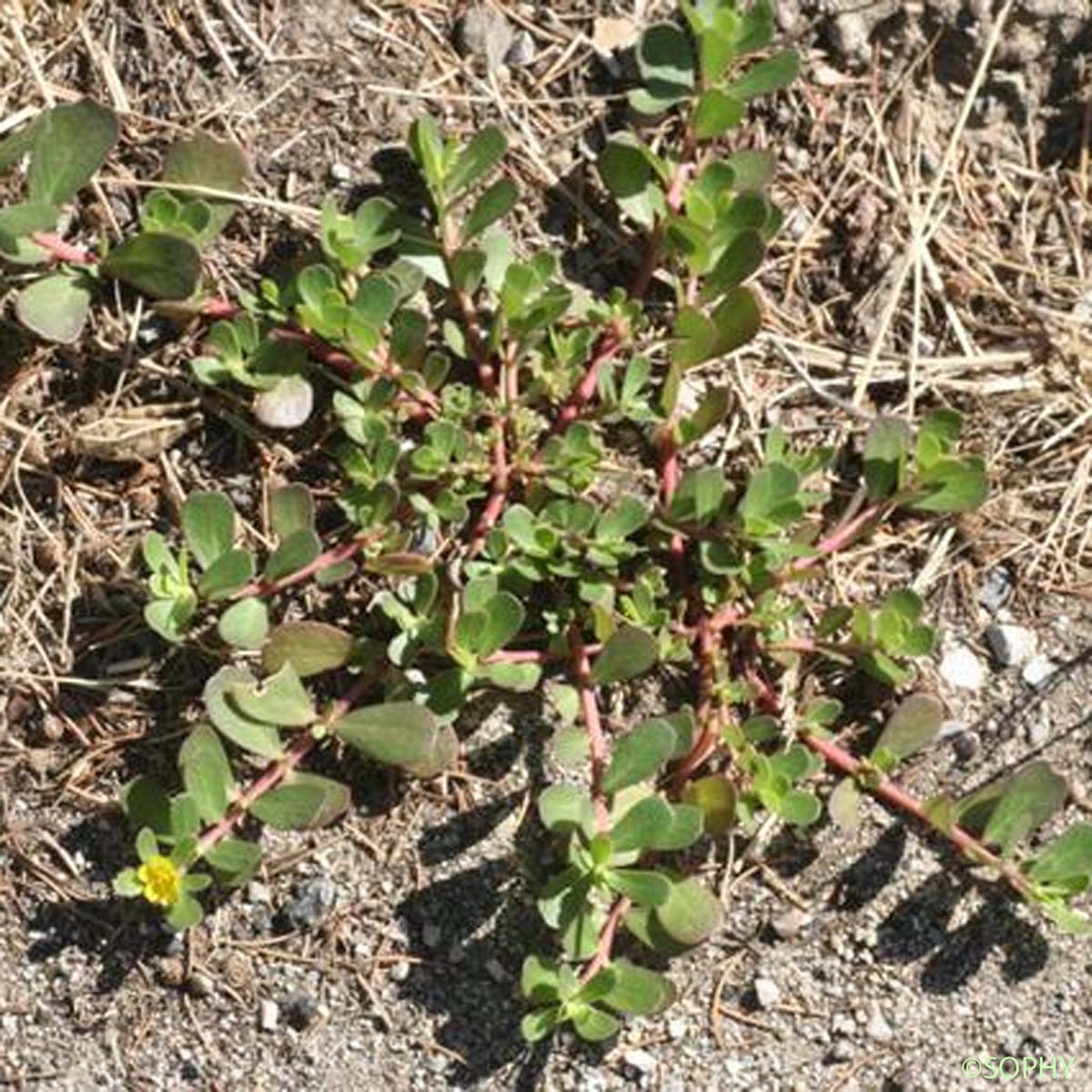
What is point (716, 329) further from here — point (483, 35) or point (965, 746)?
point (965, 746)

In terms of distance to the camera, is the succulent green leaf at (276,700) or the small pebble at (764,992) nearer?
the succulent green leaf at (276,700)

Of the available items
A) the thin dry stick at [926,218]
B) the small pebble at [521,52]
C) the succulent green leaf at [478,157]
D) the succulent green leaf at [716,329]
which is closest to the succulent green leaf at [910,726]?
the thin dry stick at [926,218]

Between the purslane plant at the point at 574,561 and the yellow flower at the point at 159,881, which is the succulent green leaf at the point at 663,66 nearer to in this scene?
the purslane plant at the point at 574,561

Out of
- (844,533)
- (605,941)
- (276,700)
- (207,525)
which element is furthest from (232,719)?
(844,533)

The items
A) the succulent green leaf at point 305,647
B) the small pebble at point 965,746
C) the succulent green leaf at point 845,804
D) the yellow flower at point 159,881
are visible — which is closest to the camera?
the yellow flower at point 159,881

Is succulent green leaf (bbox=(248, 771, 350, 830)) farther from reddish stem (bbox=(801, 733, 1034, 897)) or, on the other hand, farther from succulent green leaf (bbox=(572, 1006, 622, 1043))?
reddish stem (bbox=(801, 733, 1034, 897))

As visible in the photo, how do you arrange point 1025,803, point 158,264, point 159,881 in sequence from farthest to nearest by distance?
point 1025,803 → point 158,264 → point 159,881

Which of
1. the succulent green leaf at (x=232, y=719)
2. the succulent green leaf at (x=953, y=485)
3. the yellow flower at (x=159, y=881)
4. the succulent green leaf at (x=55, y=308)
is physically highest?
the succulent green leaf at (x=55, y=308)
